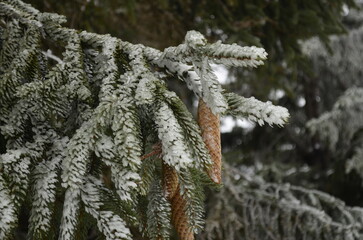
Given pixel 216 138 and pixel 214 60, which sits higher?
pixel 214 60

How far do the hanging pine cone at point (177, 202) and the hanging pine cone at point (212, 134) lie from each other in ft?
0.39

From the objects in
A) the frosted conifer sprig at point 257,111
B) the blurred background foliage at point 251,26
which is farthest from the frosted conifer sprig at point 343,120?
the frosted conifer sprig at point 257,111

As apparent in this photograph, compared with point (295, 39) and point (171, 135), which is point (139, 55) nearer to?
point (171, 135)

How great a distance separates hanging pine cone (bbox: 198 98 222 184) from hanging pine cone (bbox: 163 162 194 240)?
0.12m

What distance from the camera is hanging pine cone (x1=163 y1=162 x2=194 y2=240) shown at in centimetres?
111

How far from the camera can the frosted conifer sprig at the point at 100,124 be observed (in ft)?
3.37

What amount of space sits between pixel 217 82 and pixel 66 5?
2111mm

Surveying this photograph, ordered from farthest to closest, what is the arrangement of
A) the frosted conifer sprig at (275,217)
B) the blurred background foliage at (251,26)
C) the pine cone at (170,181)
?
the blurred background foliage at (251,26) < the frosted conifer sprig at (275,217) < the pine cone at (170,181)

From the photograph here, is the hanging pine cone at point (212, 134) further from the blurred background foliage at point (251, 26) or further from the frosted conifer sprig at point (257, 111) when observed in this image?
the blurred background foliage at point (251, 26)

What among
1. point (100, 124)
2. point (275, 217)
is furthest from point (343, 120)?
point (100, 124)

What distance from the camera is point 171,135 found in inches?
39.9

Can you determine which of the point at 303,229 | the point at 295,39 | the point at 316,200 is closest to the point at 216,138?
the point at 303,229

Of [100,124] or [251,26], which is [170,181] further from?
[251,26]

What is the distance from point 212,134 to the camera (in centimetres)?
109
